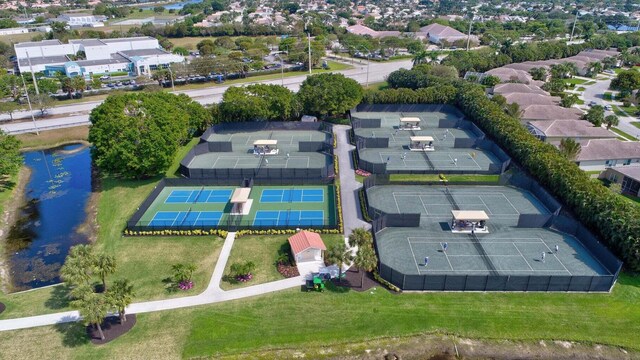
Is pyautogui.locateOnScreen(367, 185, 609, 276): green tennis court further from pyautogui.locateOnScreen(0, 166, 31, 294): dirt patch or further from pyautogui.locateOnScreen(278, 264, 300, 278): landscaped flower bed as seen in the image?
pyautogui.locateOnScreen(0, 166, 31, 294): dirt patch

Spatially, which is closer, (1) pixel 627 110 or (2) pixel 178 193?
(2) pixel 178 193

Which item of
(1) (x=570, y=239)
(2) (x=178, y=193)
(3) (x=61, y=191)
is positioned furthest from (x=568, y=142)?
(3) (x=61, y=191)

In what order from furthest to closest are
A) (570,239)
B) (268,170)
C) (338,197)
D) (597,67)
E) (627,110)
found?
(597,67) → (627,110) → (268,170) → (338,197) → (570,239)

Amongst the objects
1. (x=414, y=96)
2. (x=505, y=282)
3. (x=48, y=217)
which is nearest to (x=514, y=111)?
(x=414, y=96)

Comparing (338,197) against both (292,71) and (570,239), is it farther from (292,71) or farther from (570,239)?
(292,71)

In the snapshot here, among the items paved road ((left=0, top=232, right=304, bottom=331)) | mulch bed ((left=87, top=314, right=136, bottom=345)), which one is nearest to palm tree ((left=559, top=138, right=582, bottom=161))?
paved road ((left=0, top=232, right=304, bottom=331))

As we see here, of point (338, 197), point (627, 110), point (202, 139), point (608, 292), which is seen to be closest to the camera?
point (608, 292)
